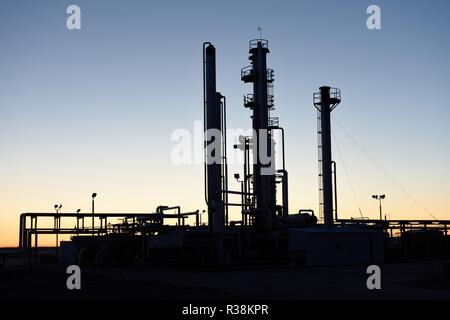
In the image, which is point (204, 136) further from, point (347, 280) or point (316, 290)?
point (316, 290)

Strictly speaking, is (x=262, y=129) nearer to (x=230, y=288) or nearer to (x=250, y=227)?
(x=250, y=227)

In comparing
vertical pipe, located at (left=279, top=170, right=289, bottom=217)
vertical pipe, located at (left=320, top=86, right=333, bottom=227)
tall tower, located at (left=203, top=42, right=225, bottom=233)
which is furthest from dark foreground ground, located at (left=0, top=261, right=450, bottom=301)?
vertical pipe, located at (left=279, top=170, right=289, bottom=217)

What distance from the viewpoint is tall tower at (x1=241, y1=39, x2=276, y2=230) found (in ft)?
159

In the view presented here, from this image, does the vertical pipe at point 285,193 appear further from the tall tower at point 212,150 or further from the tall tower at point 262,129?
the tall tower at point 212,150

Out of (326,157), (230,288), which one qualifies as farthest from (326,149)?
(230,288)

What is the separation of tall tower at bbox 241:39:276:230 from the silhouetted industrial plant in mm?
81

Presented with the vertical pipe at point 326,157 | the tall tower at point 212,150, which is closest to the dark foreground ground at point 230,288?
the tall tower at point 212,150

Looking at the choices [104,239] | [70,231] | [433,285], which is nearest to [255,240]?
[104,239]

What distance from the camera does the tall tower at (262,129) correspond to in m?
48.5

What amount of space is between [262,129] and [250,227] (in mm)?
8883

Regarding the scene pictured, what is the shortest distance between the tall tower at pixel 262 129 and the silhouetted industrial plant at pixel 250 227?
81 millimetres

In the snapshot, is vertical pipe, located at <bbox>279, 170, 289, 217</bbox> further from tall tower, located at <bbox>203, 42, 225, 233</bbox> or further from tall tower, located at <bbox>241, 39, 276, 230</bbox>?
tall tower, located at <bbox>203, 42, 225, 233</bbox>

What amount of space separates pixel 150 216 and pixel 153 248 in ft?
15.8

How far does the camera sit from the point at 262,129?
4934 centimetres
